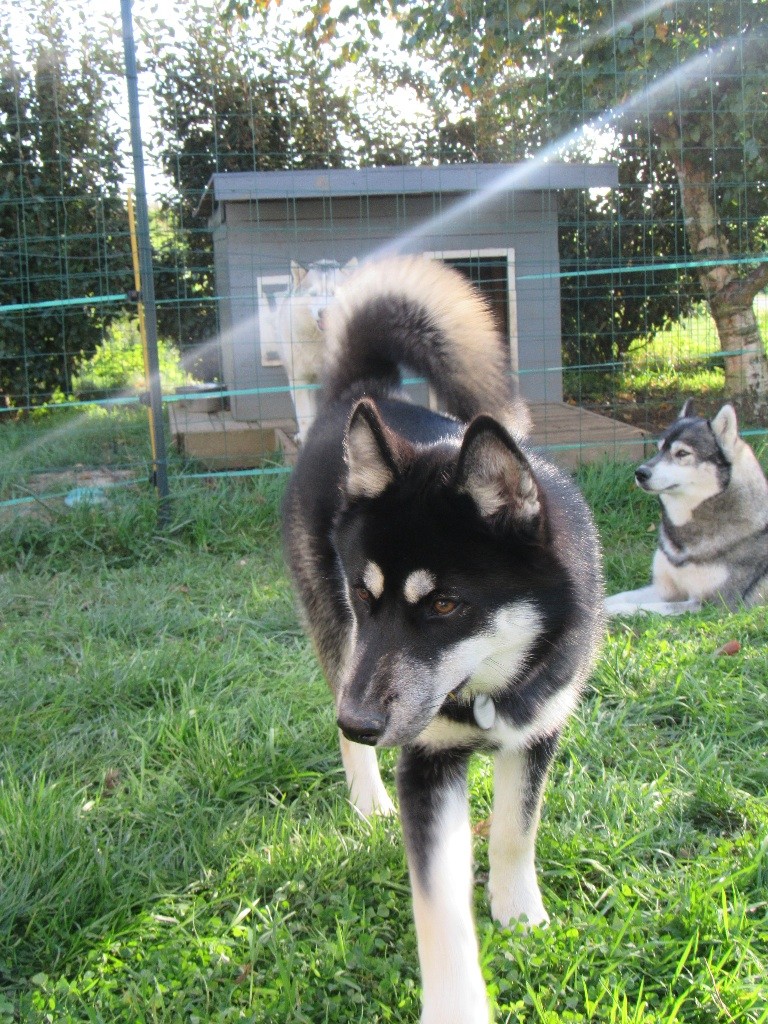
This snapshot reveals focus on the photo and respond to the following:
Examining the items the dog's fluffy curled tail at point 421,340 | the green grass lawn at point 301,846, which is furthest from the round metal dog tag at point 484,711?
the dog's fluffy curled tail at point 421,340

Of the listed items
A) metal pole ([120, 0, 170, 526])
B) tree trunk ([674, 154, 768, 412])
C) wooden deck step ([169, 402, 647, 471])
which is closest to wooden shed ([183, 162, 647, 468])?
wooden deck step ([169, 402, 647, 471])

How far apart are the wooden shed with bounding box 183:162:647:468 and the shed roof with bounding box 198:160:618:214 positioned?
1 centimetres

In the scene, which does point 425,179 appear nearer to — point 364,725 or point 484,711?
point 484,711

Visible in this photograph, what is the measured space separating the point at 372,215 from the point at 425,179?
733 mm

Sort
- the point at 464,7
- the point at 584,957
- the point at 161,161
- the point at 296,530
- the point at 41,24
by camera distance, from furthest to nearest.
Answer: the point at 161,161 → the point at 41,24 → the point at 464,7 → the point at 296,530 → the point at 584,957

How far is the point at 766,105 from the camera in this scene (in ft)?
20.7

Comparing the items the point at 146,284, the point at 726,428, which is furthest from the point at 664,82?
the point at 146,284

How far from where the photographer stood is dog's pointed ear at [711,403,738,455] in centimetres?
459

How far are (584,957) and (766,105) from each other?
6.21 metres

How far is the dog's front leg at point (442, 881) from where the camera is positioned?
5.61 ft

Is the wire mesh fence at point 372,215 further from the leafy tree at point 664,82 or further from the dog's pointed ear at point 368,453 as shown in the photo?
the dog's pointed ear at point 368,453

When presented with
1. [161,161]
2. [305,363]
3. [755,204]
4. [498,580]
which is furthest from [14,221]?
[498,580]

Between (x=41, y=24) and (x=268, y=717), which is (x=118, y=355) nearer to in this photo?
(x=41, y=24)

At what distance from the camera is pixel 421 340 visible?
8.61 ft
